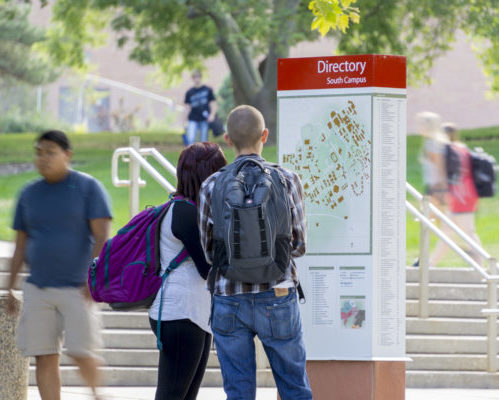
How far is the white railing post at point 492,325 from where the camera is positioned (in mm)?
8281

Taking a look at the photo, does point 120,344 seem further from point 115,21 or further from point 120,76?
point 120,76

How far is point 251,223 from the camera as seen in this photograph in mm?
4402

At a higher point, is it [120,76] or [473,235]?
[120,76]

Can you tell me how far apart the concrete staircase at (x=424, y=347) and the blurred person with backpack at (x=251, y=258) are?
3.35m

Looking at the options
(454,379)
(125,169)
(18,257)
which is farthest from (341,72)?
(125,169)

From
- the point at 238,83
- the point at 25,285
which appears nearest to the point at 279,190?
the point at 25,285

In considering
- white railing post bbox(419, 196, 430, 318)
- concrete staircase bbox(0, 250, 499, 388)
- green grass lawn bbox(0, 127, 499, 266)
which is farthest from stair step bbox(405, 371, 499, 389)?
green grass lawn bbox(0, 127, 499, 266)

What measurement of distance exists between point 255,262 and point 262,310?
263 millimetres

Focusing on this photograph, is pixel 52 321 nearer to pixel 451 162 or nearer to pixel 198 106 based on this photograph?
pixel 451 162

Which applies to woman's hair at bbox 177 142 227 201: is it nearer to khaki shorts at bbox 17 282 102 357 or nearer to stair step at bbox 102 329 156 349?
khaki shorts at bbox 17 282 102 357

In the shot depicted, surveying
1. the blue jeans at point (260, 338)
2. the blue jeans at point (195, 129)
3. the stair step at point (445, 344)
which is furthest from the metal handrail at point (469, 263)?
the blue jeans at point (195, 129)

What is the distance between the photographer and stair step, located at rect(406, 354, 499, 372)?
27.9 feet

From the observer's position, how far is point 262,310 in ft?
14.9

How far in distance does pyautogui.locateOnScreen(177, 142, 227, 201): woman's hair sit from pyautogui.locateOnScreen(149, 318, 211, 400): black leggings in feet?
2.01
